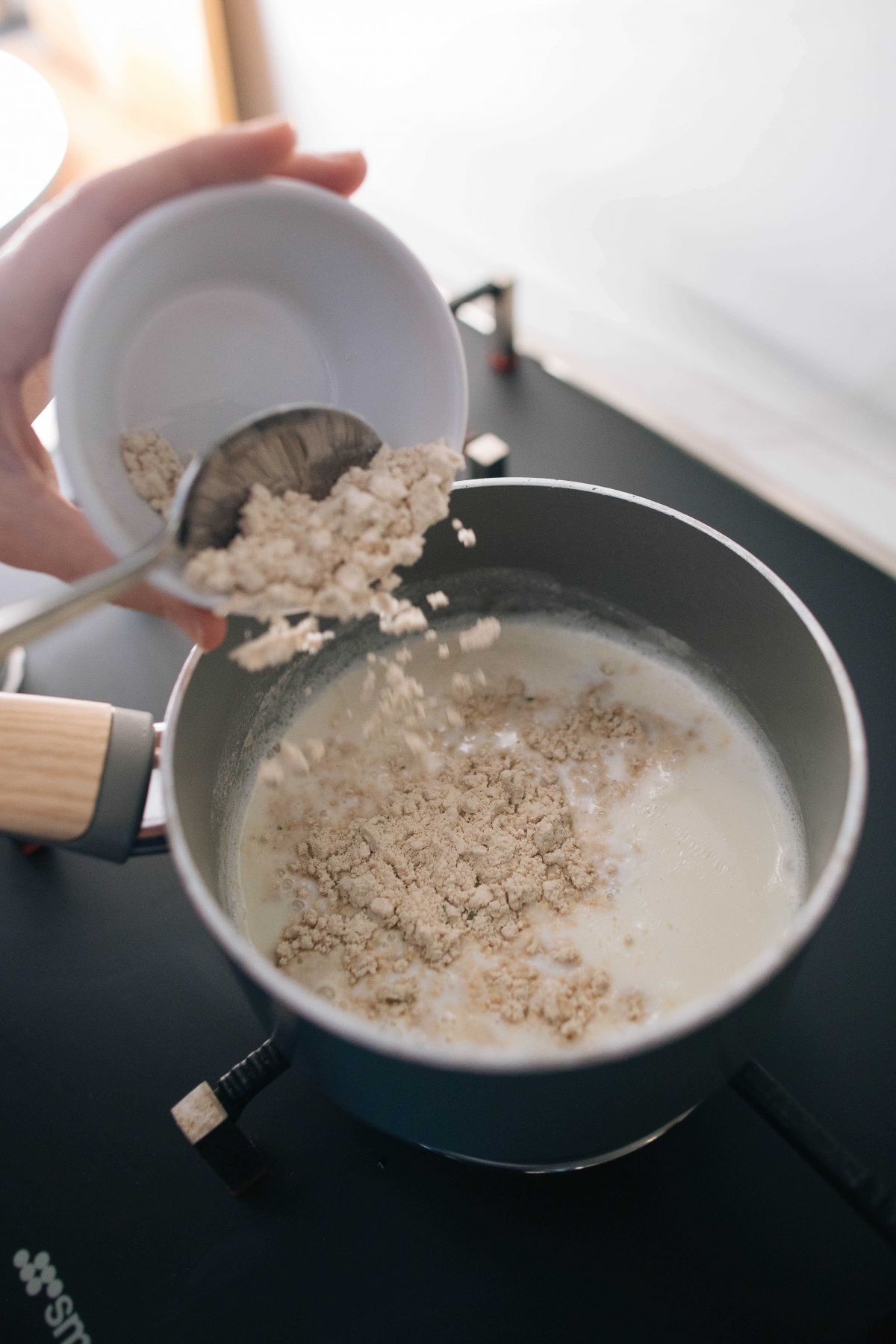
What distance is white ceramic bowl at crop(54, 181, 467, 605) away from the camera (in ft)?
1.80

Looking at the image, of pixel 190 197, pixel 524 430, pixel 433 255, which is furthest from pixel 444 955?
pixel 433 255

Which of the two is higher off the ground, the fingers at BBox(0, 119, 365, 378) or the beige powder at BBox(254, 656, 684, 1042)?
the fingers at BBox(0, 119, 365, 378)

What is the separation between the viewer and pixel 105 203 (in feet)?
2.04

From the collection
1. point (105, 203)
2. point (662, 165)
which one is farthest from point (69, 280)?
point (662, 165)

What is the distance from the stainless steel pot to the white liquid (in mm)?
27

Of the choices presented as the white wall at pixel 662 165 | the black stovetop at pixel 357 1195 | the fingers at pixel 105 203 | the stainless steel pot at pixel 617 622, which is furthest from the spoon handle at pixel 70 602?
the white wall at pixel 662 165

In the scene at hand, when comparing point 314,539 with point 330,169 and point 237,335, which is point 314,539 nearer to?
point 237,335

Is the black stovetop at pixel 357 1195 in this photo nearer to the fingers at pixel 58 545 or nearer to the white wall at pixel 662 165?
the fingers at pixel 58 545

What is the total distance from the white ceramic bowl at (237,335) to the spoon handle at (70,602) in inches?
1.5

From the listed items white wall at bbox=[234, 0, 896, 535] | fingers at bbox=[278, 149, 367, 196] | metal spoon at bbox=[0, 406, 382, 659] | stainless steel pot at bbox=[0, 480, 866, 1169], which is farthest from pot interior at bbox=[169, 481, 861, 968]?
white wall at bbox=[234, 0, 896, 535]

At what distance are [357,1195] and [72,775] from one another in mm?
329

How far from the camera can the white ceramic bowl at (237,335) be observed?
21.6 inches

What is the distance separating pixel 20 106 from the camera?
943 mm

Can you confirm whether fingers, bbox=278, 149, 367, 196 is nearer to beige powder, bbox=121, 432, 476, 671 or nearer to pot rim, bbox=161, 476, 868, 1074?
beige powder, bbox=121, 432, 476, 671
